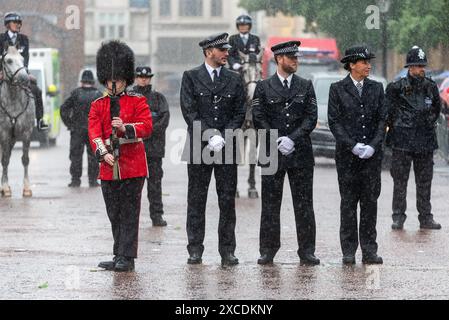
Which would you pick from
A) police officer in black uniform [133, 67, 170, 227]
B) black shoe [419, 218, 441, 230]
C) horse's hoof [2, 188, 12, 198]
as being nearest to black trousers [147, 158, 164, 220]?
police officer in black uniform [133, 67, 170, 227]

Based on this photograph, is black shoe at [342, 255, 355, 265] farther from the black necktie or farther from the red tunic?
the red tunic

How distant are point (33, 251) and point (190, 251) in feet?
5.93

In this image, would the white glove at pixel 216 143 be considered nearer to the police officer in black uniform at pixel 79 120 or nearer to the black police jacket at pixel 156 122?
the black police jacket at pixel 156 122

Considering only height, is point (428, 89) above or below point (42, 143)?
above

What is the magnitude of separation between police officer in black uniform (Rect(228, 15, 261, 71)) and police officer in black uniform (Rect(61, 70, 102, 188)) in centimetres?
350

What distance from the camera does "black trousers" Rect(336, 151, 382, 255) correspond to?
13766 millimetres

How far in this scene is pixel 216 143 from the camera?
13.2m

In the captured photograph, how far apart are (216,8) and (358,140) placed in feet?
331

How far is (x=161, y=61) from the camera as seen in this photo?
111 metres

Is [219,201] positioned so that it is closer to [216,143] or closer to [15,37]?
[216,143]

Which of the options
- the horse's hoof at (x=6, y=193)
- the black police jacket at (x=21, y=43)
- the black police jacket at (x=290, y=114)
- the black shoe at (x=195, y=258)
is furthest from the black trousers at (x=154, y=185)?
the black police jacket at (x=21, y=43)
